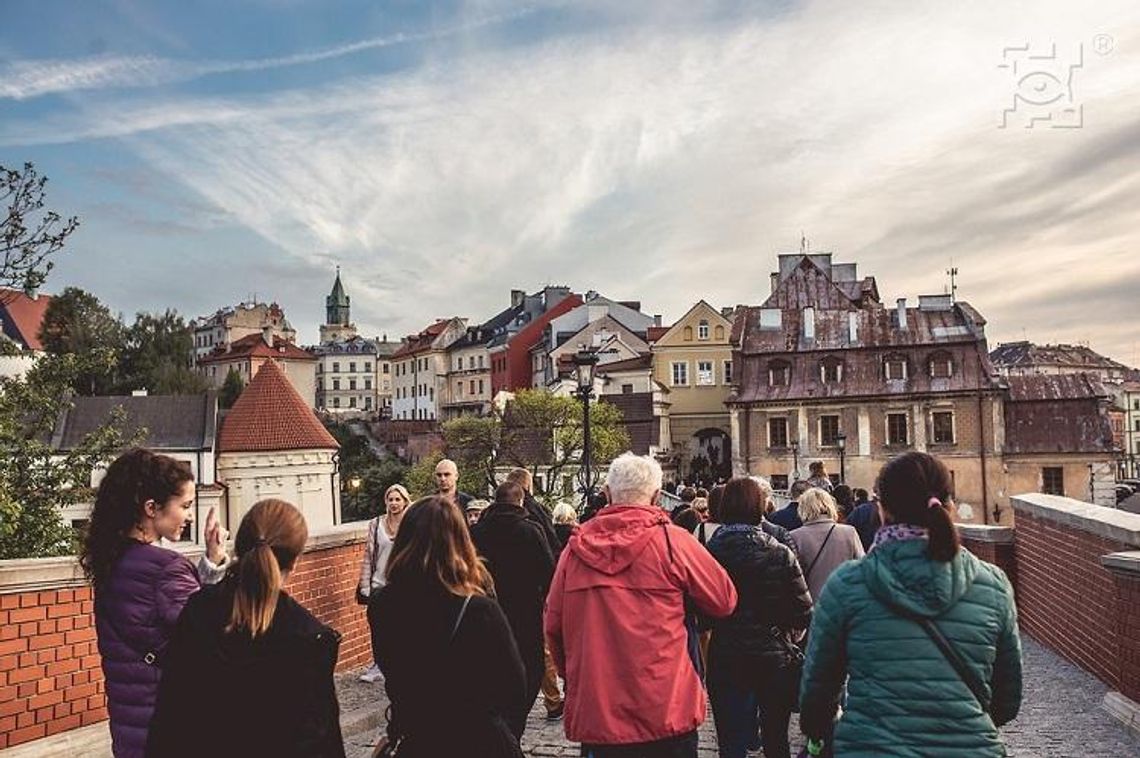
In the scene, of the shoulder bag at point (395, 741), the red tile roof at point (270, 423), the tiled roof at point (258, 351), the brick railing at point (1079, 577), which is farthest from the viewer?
the tiled roof at point (258, 351)

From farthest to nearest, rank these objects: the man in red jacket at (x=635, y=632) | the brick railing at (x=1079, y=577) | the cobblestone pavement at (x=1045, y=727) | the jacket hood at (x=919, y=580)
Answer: the brick railing at (x=1079, y=577), the cobblestone pavement at (x=1045, y=727), the man in red jacket at (x=635, y=632), the jacket hood at (x=919, y=580)

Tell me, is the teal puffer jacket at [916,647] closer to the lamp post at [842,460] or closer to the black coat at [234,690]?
the black coat at [234,690]

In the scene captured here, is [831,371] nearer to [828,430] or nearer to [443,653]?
[828,430]

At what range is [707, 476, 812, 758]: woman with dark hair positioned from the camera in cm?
576

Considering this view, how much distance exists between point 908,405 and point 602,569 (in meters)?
48.6

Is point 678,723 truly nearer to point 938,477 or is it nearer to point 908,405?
point 938,477

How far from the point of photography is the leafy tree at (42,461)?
14797 mm

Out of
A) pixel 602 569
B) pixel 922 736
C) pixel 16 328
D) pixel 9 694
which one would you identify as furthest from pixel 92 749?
pixel 16 328

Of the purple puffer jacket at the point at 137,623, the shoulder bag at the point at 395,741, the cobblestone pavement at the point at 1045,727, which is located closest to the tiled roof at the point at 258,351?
the cobblestone pavement at the point at 1045,727

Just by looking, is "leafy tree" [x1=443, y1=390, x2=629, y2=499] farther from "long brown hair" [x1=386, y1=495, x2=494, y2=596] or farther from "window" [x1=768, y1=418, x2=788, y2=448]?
"long brown hair" [x1=386, y1=495, x2=494, y2=596]

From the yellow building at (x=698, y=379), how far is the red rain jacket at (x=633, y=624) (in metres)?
56.1

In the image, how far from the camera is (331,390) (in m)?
145

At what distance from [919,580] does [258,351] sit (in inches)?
4545

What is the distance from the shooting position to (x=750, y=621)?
5.79 meters
